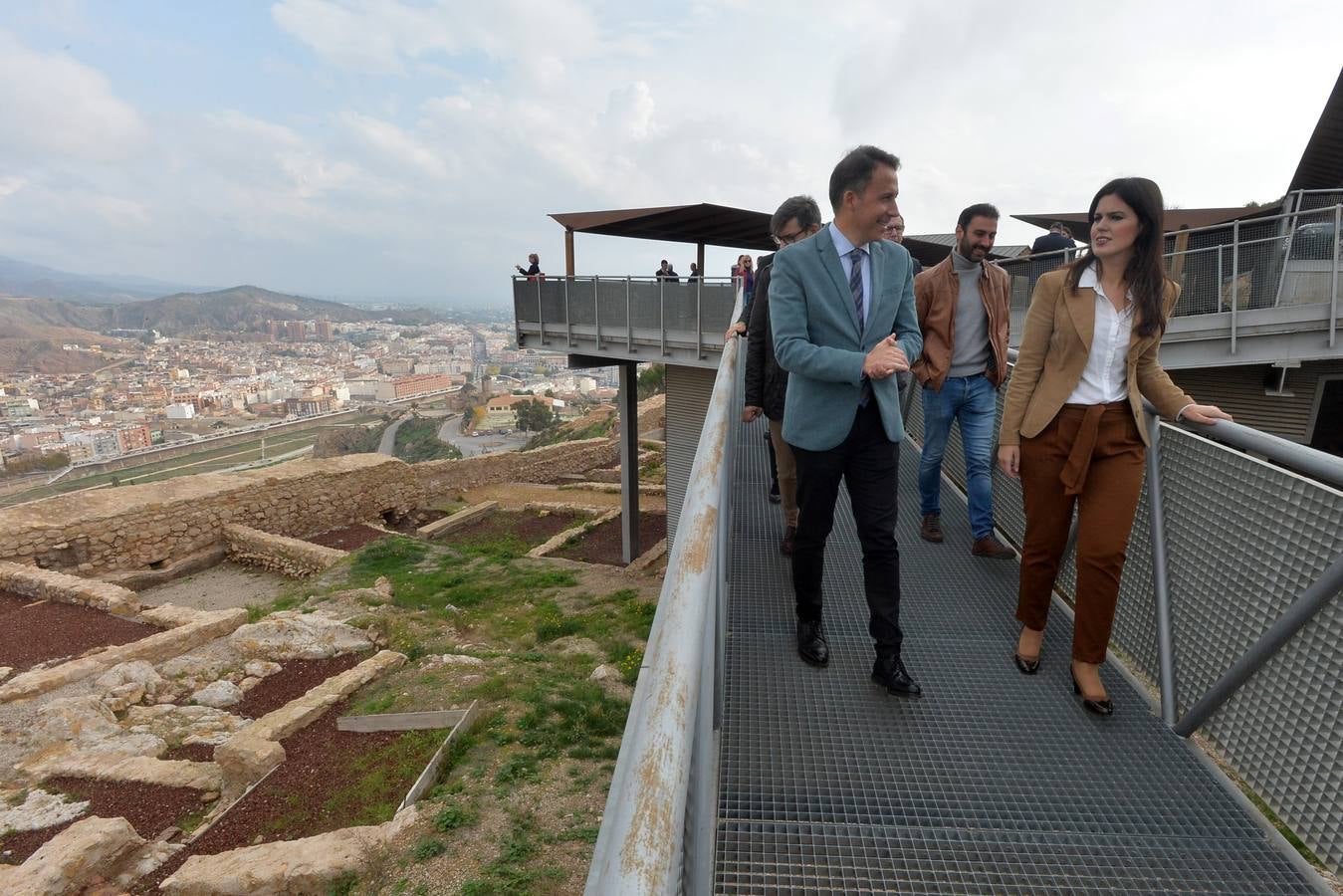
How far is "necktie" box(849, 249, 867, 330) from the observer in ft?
7.98

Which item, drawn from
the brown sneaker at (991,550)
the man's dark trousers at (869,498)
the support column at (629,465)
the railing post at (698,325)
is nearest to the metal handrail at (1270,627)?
the man's dark trousers at (869,498)

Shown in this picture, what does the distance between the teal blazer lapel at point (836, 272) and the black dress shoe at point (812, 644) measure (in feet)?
4.24

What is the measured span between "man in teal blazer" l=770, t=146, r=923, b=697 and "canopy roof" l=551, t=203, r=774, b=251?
8.59 meters

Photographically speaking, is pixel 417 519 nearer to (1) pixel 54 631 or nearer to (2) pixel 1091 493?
(1) pixel 54 631

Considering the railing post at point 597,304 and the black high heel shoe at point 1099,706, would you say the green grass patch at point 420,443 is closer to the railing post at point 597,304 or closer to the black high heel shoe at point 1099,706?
the railing post at point 597,304

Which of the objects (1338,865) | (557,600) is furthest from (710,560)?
(557,600)

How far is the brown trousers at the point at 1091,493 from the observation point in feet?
8.18

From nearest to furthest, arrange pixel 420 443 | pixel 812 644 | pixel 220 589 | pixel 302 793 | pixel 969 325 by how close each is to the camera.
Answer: pixel 812 644 → pixel 969 325 → pixel 302 793 → pixel 220 589 → pixel 420 443

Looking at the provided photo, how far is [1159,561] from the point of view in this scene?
2.73 metres

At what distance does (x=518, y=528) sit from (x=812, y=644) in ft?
49.1

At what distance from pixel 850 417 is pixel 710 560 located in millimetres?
1325

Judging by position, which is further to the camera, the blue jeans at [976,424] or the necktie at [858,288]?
the blue jeans at [976,424]

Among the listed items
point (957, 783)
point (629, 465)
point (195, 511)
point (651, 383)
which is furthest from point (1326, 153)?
point (651, 383)

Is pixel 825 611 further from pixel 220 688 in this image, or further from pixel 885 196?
pixel 220 688
